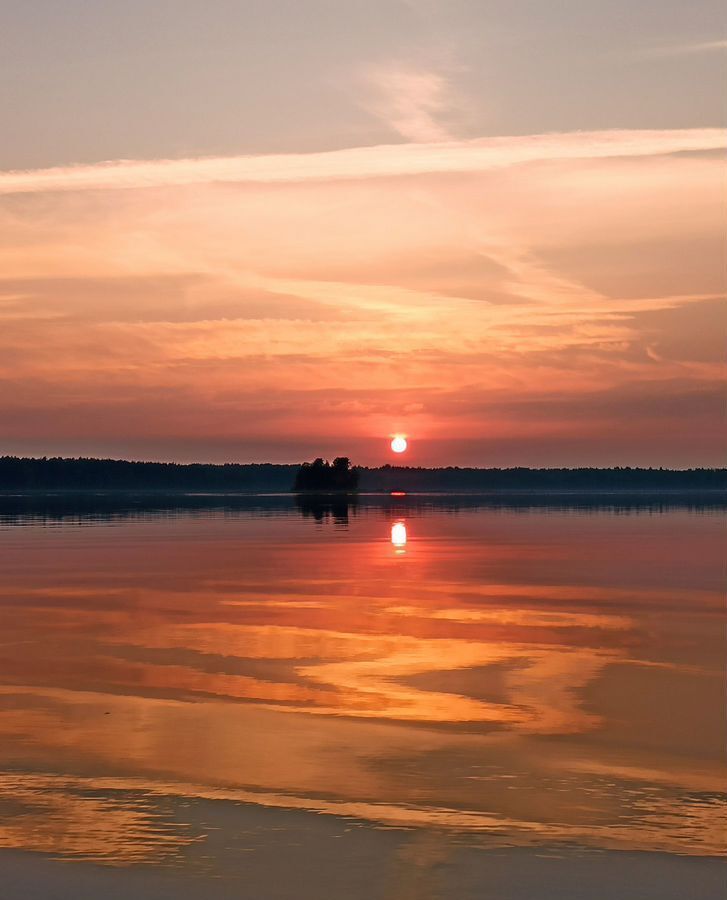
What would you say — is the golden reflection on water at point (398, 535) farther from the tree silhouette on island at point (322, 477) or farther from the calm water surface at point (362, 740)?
the tree silhouette on island at point (322, 477)

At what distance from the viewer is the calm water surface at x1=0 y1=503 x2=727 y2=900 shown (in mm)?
9250

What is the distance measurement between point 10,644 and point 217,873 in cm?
1171

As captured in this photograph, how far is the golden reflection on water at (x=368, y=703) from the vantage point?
10.6 meters

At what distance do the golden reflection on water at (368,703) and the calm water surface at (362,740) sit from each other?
0.16 ft

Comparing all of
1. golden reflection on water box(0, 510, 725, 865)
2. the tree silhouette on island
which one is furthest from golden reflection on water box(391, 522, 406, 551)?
the tree silhouette on island

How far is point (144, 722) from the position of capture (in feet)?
46.4

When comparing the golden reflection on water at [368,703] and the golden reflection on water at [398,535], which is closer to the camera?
the golden reflection on water at [368,703]

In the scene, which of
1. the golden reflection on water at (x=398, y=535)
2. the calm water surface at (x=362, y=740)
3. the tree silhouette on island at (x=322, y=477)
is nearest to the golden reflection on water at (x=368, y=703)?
the calm water surface at (x=362, y=740)

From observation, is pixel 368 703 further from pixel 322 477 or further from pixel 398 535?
pixel 322 477

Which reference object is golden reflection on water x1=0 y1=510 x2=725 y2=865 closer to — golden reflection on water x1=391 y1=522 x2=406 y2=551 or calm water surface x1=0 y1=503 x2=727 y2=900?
calm water surface x1=0 y1=503 x2=727 y2=900

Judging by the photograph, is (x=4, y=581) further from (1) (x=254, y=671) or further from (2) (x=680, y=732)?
(2) (x=680, y=732)

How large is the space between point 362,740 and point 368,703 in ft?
6.39

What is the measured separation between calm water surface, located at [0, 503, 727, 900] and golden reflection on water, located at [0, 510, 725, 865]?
5 centimetres

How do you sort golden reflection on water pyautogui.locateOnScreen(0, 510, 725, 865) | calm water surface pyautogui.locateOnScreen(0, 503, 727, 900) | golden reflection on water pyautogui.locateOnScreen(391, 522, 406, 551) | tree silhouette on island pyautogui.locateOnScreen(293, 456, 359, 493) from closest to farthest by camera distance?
calm water surface pyautogui.locateOnScreen(0, 503, 727, 900) → golden reflection on water pyautogui.locateOnScreen(0, 510, 725, 865) → golden reflection on water pyautogui.locateOnScreen(391, 522, 406, 551) → tree silhouette on island pyautogui.locateOnScreen(293, 456, 359, 493)
